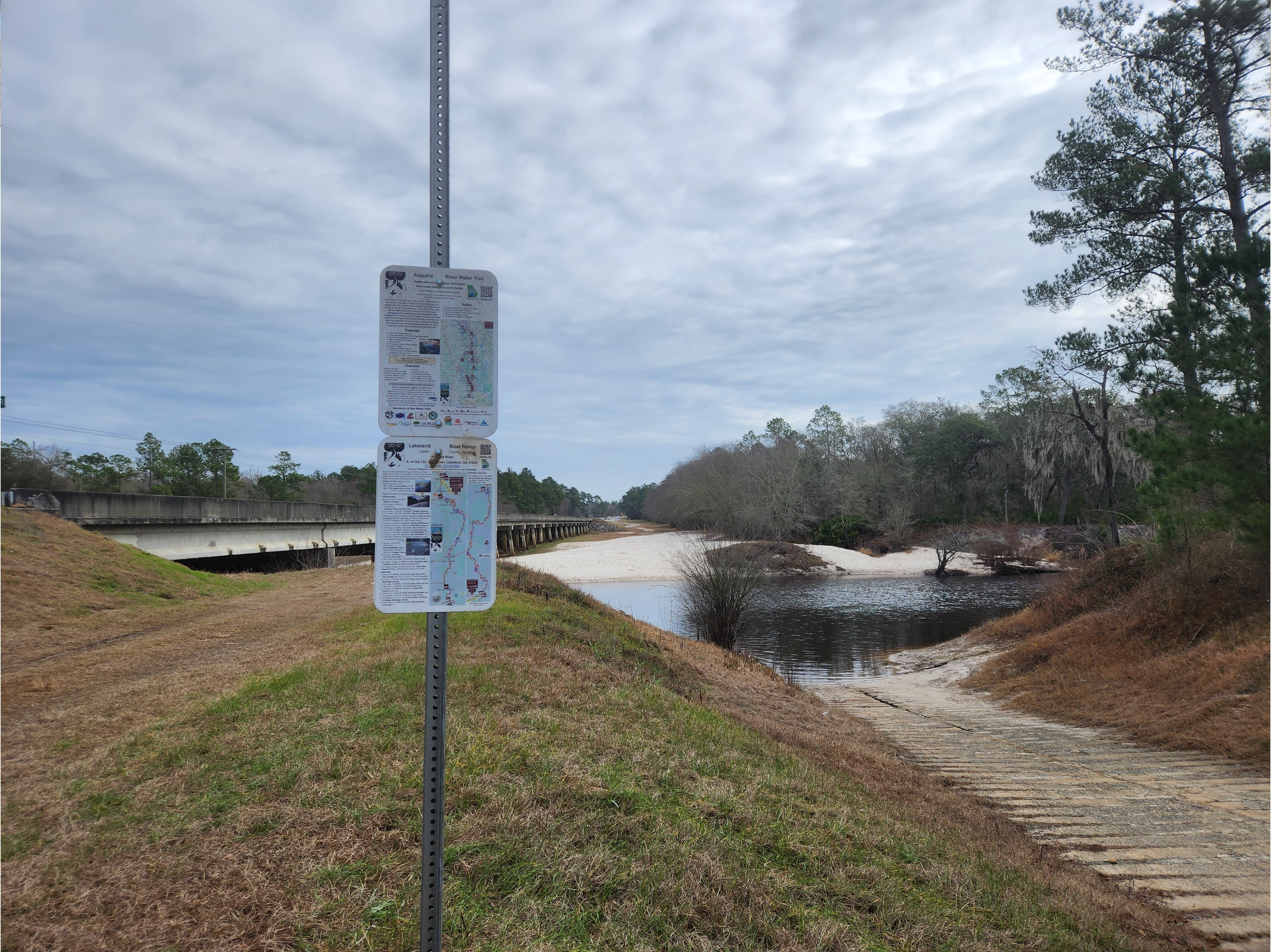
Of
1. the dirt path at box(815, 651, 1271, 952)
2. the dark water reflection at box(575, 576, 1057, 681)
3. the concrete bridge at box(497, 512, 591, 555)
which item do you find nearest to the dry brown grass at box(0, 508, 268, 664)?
the dirt path at box(815, 651, 1271, 952)

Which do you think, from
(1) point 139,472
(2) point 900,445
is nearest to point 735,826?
(1) point 139,472

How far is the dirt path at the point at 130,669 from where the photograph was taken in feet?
18.2

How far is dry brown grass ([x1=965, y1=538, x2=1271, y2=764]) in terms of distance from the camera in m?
9.09

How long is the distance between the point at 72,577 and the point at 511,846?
1550cm

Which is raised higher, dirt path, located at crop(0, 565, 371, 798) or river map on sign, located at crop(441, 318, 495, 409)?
river map on sign, located at crop(441, 318, 495, 409)

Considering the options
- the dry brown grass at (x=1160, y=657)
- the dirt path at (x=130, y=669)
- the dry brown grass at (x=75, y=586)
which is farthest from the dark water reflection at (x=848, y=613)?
the dry brown grass at (x=75, y=586)

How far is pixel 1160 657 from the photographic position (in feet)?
39.2

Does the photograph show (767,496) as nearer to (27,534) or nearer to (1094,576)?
(1094,576)

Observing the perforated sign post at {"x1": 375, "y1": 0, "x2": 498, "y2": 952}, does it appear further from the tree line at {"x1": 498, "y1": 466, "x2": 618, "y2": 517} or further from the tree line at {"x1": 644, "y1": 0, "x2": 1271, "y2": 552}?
the tree line at {"x1": 498, "y1": 466, "x2": 618, "y2": 517}

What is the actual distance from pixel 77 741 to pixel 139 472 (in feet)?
145

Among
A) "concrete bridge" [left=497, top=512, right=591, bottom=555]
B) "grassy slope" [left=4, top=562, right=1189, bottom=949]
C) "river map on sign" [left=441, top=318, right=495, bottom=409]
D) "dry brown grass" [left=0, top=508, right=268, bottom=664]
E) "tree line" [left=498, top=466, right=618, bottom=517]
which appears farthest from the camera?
"tree line" [left=498, top=466, right=618, bottom=517]

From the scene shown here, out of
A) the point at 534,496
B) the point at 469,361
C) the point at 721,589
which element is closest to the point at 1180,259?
the point at 721,589

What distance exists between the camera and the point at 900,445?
79.6 metres

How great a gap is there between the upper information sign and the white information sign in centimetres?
7
